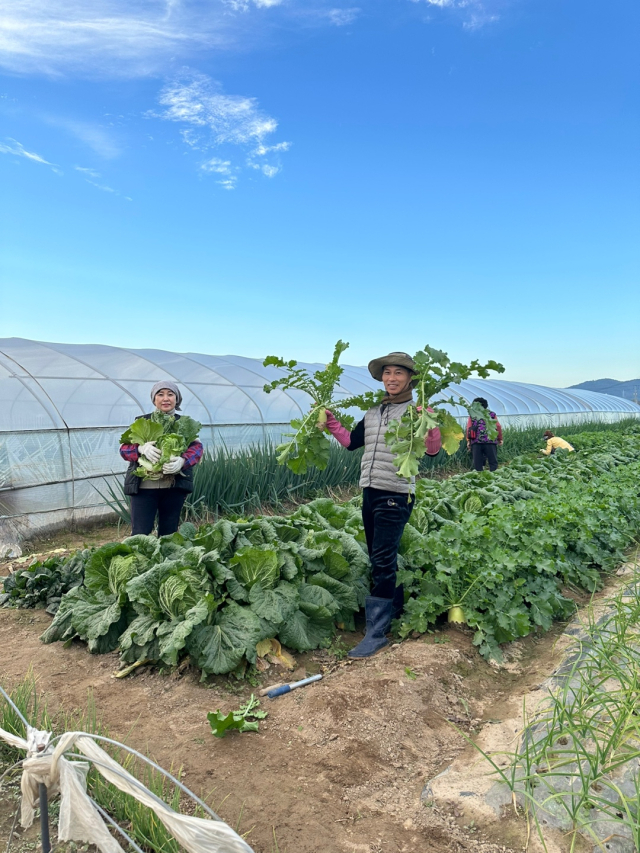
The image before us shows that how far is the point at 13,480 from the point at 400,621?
4.53 meters

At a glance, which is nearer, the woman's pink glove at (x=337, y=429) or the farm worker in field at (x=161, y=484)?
the woman's pink glove at (x=337, y=429)

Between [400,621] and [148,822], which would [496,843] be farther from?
[400,621]

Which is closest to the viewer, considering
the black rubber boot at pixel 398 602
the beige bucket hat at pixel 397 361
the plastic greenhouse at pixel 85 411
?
the beige bucket hat at pixel 397 361

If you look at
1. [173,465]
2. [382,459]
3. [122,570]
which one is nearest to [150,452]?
[173,465]

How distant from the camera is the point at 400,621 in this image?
3.58 metres

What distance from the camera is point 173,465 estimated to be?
4000mm

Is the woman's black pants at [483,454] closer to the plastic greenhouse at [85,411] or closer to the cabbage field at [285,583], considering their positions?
the plastic greenhouse at [85,411]

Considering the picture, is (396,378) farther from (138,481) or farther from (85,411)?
(85,411)

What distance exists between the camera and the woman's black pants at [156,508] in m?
4.19

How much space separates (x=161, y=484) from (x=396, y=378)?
1.83m

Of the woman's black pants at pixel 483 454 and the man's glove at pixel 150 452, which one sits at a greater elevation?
the man's glove at pixel 150 452

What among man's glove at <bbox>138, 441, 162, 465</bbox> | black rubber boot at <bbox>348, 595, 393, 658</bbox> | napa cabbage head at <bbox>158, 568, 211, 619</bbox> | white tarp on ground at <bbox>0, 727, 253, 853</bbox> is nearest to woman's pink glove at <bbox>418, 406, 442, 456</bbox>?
black rubber boot at <bbox>348, 595, 393, 658</bbox>

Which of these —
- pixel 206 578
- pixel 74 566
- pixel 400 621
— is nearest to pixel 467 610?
pixel 400 621

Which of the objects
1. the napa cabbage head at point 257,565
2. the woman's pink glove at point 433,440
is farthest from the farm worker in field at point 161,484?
the woman's pink glove at point 433,440
